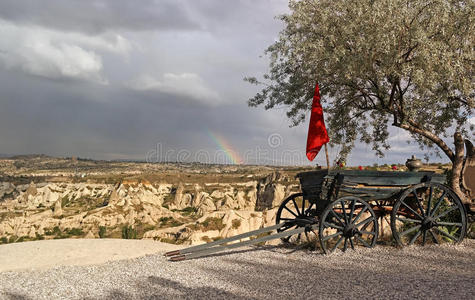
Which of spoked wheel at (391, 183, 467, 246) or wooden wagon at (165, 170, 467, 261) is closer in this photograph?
wooden wagon at (165, 170, 467, 261)

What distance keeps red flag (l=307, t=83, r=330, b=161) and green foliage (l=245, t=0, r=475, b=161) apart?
2.04 m

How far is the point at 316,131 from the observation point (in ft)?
31.3

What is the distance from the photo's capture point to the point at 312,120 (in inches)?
376

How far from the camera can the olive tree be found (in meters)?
10.8

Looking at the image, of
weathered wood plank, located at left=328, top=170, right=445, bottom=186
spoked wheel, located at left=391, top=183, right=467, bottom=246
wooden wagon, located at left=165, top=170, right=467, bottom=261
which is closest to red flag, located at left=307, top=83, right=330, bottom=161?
wooden wagon, located at left=165, top=170, right=467, bottom=261

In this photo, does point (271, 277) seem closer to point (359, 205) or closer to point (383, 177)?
point (359, 205)

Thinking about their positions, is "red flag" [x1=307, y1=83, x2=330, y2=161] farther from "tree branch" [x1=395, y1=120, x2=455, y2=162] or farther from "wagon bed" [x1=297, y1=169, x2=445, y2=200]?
"tree branch" [x1=395, y1=120, x2=455, y2=162]

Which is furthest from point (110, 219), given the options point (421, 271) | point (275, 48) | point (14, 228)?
point (421, 271)

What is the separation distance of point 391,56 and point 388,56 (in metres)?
0.08

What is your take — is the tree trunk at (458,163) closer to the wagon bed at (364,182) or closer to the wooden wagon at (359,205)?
the wooden wagon at (359,205)

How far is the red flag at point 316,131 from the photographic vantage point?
374 inches

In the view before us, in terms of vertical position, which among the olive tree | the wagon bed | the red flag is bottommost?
the wagon bed

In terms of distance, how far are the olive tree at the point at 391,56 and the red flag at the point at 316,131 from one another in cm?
203

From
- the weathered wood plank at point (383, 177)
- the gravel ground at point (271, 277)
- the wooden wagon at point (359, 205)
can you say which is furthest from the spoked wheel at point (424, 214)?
the gravel ground at point (271, 277)
